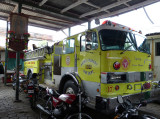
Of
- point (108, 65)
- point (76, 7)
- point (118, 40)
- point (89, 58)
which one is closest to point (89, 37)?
point (89, 58)

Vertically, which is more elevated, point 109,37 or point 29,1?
point 29,1

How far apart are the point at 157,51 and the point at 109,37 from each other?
4.67 meters

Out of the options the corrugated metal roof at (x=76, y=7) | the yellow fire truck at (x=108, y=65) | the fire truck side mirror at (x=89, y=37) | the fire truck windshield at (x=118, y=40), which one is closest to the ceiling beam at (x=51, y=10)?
the corrugated metal roof at (x=76, y=7)

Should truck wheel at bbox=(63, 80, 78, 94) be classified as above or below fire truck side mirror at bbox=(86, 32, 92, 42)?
below

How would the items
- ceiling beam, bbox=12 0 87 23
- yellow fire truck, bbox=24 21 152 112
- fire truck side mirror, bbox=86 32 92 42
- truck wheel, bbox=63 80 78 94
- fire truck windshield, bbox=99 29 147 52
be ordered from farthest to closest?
ceiling beam, bbox=12 0 87 23
truck wheel, bbox=63 80 78 94
fire truck side mirror, bbox=86 32 92 42
fire truck windshield, bbox=99 29 147 52
yellow fire truck, bbox=24 21 152 112

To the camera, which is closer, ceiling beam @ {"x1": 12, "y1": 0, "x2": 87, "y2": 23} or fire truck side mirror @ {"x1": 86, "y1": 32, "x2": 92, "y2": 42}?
fire truck side mirror @ {"x1": 86, "y1": 32, "x2": 92, "y2": 42}

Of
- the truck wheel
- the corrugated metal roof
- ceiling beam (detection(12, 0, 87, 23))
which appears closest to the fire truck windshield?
the truck wheel

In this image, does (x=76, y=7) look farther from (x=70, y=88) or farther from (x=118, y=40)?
(x=70, y=88)

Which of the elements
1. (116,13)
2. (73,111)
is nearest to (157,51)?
(116,13)

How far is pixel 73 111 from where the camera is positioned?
119 inches

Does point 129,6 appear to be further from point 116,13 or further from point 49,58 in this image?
point 49,58

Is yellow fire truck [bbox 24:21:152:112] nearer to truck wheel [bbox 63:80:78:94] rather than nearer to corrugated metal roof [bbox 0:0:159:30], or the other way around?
truck wheel [bbox 63:80:78:94]

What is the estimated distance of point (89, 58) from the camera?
3822mm

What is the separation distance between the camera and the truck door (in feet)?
11.7
